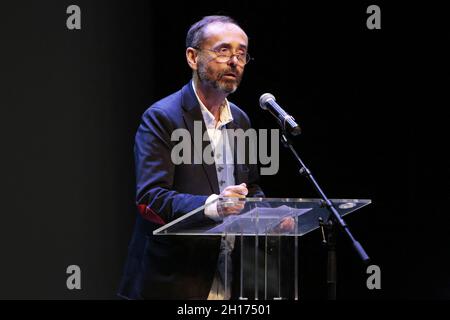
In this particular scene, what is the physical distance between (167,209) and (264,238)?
0.46 meters

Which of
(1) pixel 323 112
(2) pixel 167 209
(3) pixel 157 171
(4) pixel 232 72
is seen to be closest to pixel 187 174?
(3) pixel 157 171

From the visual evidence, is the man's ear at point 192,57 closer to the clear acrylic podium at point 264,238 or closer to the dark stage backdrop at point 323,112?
the dark stage backdrop at point 323,112

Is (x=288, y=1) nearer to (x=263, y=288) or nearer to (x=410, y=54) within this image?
(x=410, y=54)

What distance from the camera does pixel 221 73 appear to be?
3.14m

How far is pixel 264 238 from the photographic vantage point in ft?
8.17

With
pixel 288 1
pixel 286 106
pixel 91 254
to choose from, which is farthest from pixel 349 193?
pixel 91 254

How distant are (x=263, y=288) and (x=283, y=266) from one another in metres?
0.10

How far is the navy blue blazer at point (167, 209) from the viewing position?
2840mm

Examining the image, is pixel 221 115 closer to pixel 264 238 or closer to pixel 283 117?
pixel 283 117

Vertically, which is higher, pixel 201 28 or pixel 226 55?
pixel 201 28

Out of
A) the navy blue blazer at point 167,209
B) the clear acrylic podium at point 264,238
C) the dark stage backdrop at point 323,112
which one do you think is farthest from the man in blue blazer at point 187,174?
the dark stage backdrop at point 323,112

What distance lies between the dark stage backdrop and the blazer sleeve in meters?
0.74

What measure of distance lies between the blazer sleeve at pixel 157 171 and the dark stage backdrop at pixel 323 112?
739 millimetres

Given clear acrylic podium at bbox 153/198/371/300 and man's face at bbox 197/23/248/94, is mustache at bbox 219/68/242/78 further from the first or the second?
clear acrylic podium at bbox 153/198/371/300
